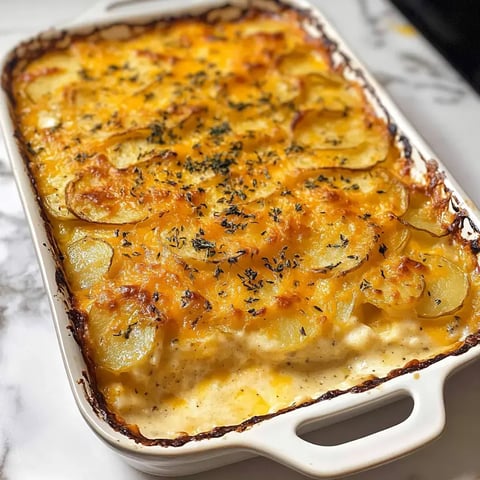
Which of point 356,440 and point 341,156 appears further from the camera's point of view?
point 341,156

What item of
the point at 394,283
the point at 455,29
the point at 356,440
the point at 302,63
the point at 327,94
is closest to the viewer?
the point at 356,440

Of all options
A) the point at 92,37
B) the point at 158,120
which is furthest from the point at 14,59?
the point at 158,120

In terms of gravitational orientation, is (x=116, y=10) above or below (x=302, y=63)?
above

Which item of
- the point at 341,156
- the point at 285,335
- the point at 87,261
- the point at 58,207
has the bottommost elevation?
the point at 285,335

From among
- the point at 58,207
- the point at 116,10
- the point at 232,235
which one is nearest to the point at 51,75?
the point at 116,10

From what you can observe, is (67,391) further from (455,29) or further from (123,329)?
(455,29)

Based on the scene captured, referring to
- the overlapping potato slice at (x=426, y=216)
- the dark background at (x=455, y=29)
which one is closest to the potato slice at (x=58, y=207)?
the overlapping potato slice at (x=426, y=216)

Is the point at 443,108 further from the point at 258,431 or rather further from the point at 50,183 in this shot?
the point at 258,431

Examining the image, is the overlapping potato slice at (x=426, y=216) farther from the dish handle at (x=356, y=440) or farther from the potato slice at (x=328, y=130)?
the dish handle at (x=356, y=440)

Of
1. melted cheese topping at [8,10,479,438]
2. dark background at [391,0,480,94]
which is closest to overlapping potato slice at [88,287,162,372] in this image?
melted cheese topping at [8,10,479,438]
